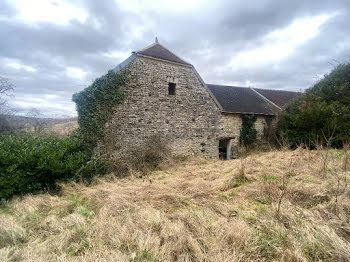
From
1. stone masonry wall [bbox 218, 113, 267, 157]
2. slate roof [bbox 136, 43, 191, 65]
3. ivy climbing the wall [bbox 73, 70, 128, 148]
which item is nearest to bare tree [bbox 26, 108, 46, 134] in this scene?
ivy climbing the wall [bbox 73, 70, 128, 148]

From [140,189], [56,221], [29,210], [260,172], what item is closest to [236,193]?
[260,172]

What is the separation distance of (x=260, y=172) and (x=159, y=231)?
3.99 meters

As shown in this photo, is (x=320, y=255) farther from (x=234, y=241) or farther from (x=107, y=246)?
(x=107, y=246)

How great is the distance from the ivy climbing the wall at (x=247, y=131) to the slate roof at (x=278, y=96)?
15.3 feet

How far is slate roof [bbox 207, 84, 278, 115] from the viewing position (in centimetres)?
1224

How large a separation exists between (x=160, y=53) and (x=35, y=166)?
768 cm

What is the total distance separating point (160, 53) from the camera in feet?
30.7

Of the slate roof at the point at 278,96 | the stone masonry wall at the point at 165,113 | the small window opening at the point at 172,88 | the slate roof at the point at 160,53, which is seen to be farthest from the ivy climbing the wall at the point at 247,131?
the slate roof at the point at 160,53

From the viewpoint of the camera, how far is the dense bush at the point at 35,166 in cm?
461

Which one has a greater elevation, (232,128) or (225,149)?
(232,128)

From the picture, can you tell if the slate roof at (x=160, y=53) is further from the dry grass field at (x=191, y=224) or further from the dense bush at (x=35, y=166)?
the dry grass field at (x=191, y=224)

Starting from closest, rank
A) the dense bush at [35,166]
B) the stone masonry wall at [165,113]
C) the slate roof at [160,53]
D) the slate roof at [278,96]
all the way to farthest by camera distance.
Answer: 1. the dense bush at [35,166]
2. the stone masonry wall at [165,113]
3. the slate roof at [160,53]
4. the slate roof at [278,96]

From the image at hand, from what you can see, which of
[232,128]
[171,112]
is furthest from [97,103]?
[232,128]

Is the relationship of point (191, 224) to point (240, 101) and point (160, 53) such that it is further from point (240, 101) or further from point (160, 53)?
point (240, 101)
